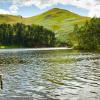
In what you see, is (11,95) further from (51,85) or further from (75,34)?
(75,34)

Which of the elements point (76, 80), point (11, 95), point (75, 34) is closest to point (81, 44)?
point (75, 34)

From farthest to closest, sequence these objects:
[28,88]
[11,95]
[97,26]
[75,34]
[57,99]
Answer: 1. [75,34]
2. [97,26]
3. [28,88]
4. [11,95]
5. [57,99]

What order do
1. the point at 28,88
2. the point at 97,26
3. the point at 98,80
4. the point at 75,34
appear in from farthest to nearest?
the point at 75,34 → the point at 97,26 → the point at 98,80 → the point at 28,88

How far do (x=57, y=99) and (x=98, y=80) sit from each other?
15301 mm

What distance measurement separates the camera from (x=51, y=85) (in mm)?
41688

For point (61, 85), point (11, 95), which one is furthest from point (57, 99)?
point (61, 85)

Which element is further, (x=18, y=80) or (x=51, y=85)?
(x=18, y=80)

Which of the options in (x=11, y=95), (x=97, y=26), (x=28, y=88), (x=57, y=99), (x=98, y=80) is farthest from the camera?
(x=97, y=26)

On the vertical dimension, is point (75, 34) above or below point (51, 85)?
above

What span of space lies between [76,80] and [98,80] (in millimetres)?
3560

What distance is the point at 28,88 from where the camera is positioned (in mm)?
39344

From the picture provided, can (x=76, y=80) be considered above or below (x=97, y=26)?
below

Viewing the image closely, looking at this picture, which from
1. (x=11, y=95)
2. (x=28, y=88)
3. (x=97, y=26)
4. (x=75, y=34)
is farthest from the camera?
(x=75, y=34)

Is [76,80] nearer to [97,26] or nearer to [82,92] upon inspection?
[82,92]
